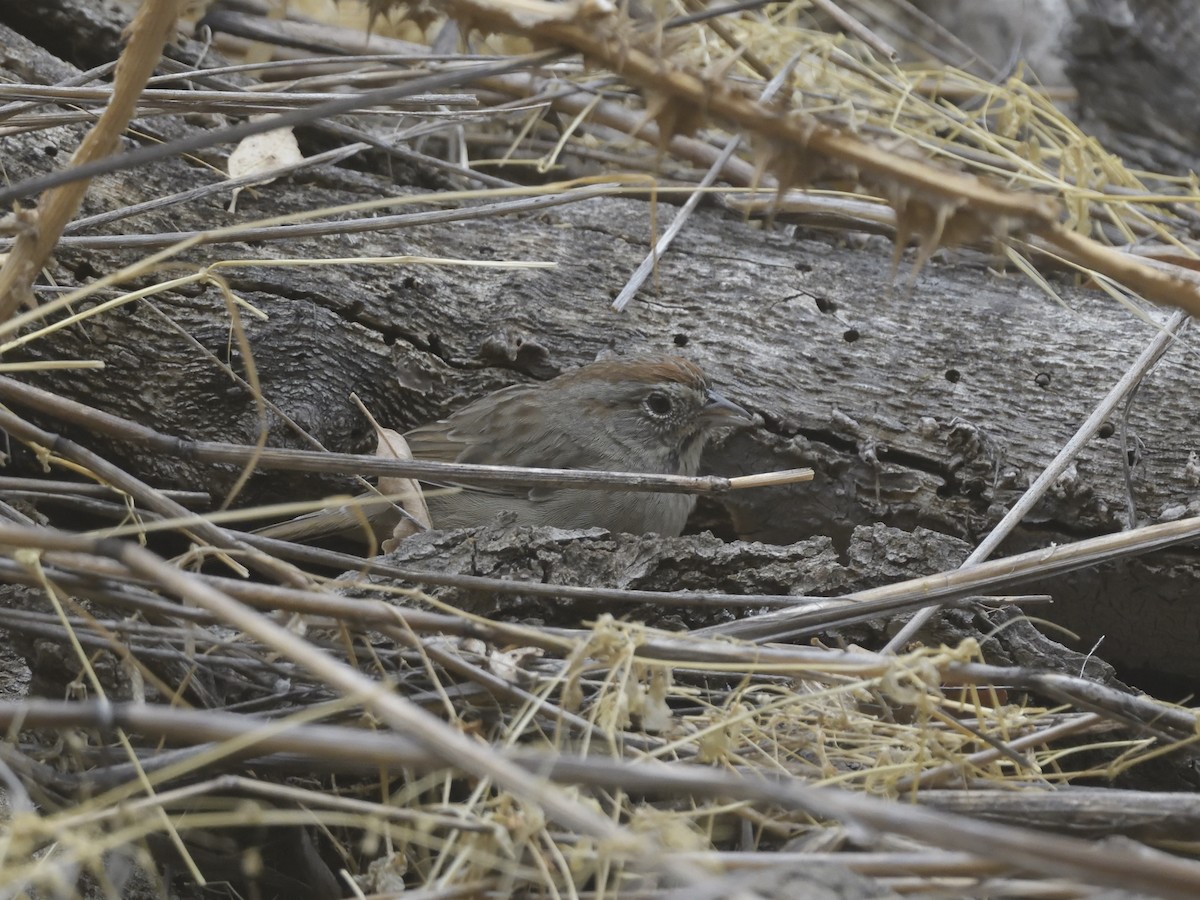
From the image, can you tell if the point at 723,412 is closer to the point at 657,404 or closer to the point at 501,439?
the point at 657,404

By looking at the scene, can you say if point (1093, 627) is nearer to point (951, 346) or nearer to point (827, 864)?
point (951, 346)

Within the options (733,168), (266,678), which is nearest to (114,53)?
(733,168)

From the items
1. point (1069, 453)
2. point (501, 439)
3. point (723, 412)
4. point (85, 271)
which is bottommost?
point (501, 439)

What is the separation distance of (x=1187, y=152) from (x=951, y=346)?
2.71 metres

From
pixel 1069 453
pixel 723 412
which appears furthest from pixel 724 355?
pixel 1069 453

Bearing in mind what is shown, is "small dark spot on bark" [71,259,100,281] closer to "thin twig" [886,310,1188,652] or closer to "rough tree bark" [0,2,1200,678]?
"rough tree bark" [0,2,1200,678]

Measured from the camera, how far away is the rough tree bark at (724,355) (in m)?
3.77

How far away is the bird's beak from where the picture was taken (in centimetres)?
404

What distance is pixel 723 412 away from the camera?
407cm

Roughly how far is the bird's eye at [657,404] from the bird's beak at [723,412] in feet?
0.56

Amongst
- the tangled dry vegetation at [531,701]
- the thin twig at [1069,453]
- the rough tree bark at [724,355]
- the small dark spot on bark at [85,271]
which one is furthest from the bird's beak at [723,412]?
the small dark spot on bark at [85,271]

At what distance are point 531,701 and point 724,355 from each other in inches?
82.0

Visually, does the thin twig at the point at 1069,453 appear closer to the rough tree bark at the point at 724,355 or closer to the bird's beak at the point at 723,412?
the rough tree bark at the point at 724,355

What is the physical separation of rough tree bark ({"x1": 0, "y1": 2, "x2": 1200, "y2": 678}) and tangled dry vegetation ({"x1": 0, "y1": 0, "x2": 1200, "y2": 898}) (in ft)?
1.47
